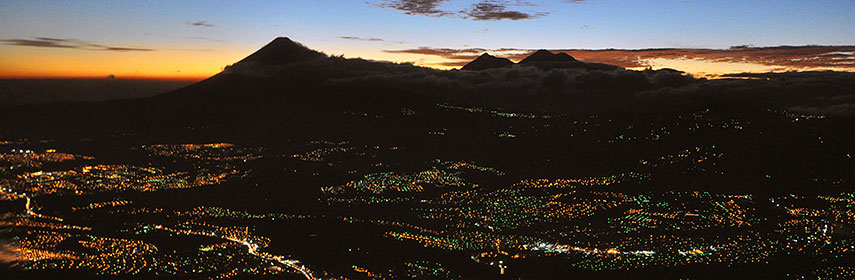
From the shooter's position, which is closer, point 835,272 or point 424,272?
point 424,272

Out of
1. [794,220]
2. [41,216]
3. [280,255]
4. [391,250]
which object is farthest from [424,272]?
[794,220]

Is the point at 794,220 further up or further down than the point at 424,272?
further down

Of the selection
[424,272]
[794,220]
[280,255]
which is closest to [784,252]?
[794,220]

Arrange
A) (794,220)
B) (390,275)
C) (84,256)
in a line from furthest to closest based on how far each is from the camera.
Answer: (794,220) < (84,256) < (390,275)

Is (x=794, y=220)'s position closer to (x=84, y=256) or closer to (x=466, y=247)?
(x=466, y=247)

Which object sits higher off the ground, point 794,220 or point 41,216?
point 41,216

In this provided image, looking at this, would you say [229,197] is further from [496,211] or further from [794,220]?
[794,220]

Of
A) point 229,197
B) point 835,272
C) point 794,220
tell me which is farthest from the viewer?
point 229,197

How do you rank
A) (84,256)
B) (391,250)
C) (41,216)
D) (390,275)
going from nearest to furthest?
(390,275), (84,256), (391,250), (41,216)

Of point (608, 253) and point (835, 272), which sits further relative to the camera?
point (608, 253)
